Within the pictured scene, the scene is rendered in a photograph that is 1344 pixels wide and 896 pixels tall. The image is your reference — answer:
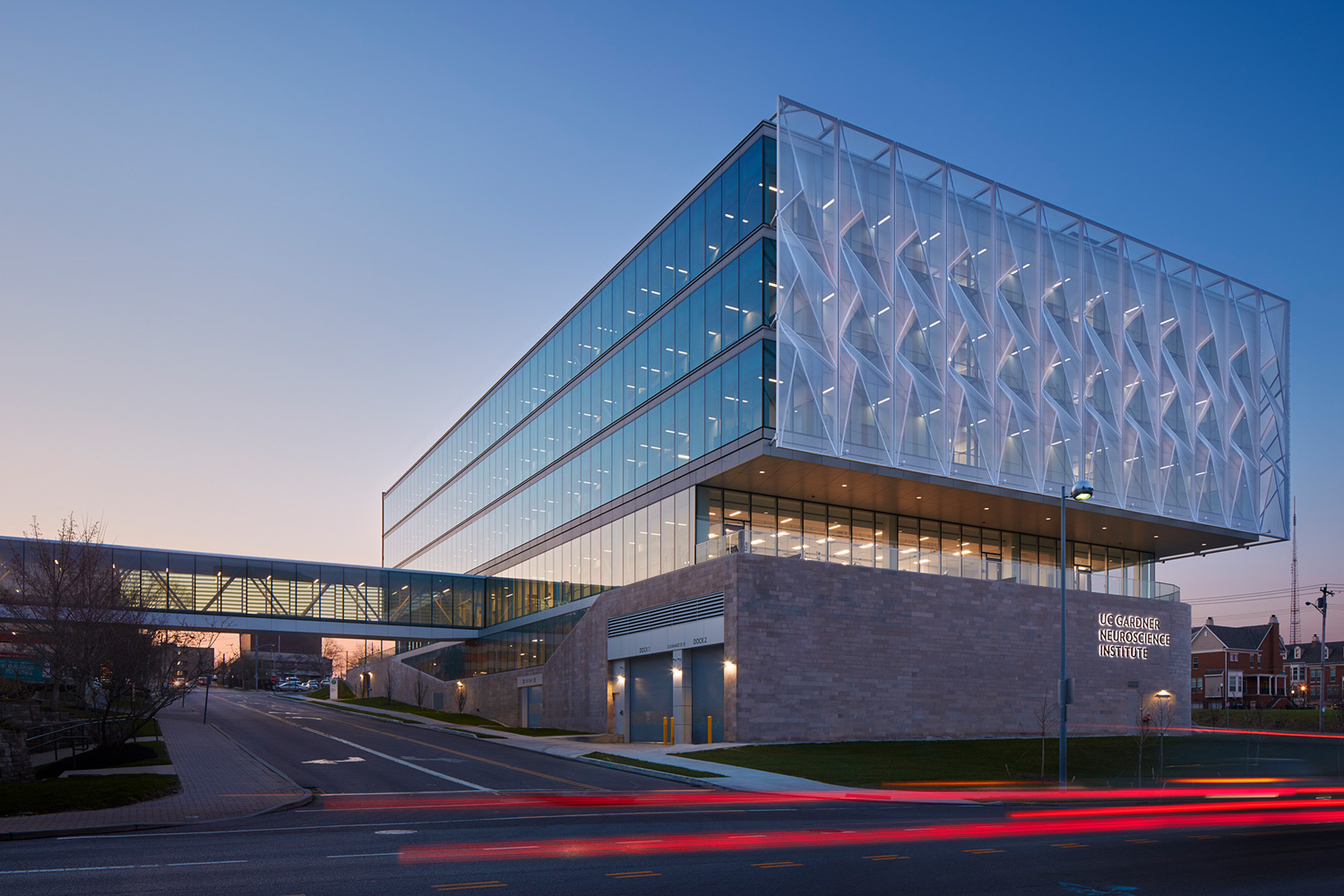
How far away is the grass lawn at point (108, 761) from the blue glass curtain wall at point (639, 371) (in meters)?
26.6

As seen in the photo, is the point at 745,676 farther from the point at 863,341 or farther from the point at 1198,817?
the point at 1198,817

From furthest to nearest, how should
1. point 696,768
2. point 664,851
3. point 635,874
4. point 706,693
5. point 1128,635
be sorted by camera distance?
point 1128,635 < point 706,693 < point 696,768 < point 664,851 < point 635,874

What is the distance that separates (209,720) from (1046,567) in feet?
156

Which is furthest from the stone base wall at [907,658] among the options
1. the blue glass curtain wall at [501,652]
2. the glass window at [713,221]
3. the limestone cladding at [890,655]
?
the blue glass curtain wall at [501,652]

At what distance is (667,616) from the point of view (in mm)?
46438

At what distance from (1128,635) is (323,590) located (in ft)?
163

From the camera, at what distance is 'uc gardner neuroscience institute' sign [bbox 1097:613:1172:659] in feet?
176

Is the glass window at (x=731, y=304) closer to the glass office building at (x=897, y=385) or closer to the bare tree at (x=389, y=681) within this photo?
the glass office building at (x=897, y=385)

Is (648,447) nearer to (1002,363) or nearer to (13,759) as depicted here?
(1002,363)

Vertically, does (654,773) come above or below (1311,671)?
above

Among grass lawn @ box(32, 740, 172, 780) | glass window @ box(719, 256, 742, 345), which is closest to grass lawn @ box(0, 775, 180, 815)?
grass lawn @ box(32, 740, 172, 780)

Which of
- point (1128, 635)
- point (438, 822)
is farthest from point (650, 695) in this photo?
point (438, 822)

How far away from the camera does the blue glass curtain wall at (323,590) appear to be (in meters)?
61.4

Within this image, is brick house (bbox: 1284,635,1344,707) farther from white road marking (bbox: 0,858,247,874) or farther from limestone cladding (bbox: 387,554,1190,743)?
white road marking (bbox: 0,858,247,874)
